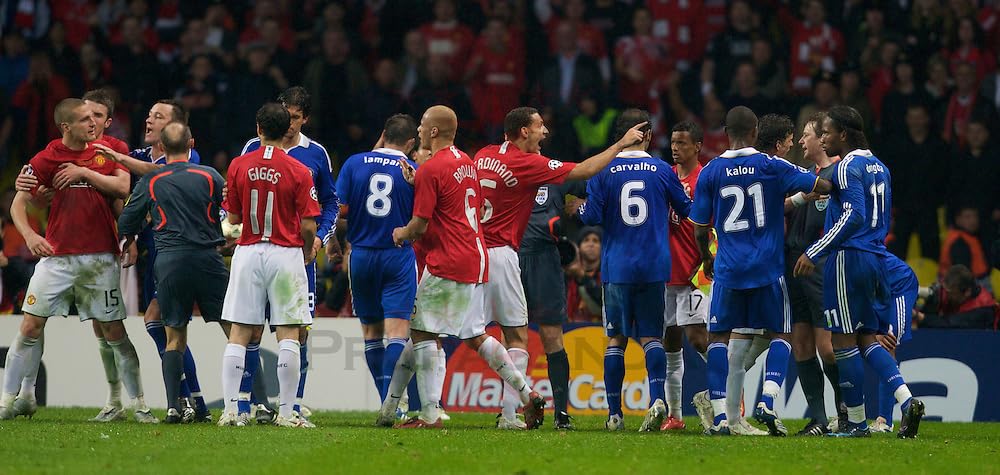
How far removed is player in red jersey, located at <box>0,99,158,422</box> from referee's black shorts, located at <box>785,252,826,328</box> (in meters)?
5.81

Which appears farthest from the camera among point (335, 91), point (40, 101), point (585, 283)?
point (40, 101)

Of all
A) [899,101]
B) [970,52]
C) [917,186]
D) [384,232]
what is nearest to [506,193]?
[384,232]

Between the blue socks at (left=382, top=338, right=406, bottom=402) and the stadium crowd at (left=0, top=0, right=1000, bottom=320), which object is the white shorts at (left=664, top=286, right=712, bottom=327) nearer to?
the blue socks at (left=382, top=338, right=406, bottom=402)

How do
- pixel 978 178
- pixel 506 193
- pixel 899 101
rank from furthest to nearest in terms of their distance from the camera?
pixel 899 101 < pixel 978 178 < pixel 506 193

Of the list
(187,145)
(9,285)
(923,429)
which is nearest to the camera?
(187,145)

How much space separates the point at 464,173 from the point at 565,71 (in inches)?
350

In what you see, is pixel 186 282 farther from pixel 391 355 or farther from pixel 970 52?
pixel 970 52

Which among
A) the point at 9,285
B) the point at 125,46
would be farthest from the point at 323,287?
the point at 125,46

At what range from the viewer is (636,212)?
11.9 metres

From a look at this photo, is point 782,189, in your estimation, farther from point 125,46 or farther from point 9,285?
point 125,46

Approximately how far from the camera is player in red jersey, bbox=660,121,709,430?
12320 mm

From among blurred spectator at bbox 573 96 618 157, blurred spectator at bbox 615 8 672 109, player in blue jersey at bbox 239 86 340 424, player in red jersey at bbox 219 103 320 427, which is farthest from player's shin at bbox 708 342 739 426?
blurred spectator at bbox 615 8 672 109

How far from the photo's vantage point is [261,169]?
11.0 metres

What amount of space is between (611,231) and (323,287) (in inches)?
258
